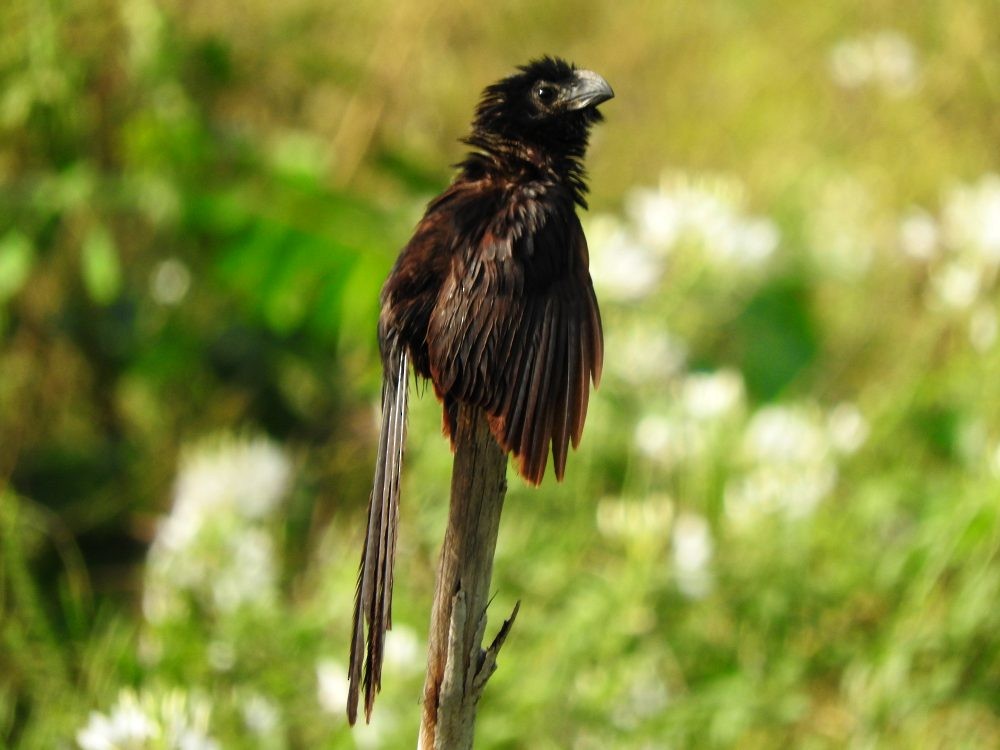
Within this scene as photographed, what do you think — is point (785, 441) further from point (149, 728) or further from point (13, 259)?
point (13, 259)

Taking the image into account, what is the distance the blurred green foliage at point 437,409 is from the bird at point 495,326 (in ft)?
2.59

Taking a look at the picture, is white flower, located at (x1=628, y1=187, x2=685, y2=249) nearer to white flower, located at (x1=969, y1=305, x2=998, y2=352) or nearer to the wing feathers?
white flower, located at (x1=969, y1=305, x2=998, y2=352)

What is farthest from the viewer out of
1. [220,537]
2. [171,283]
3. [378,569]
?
[171,283]

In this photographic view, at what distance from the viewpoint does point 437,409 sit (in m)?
2.99

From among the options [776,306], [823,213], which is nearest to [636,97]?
[823,213]

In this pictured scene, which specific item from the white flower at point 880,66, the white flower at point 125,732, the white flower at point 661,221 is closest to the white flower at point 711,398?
the white flower at point 661,221

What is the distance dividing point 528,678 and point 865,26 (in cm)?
421

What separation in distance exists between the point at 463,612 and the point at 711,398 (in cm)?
208

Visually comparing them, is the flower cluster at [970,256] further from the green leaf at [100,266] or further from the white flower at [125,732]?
the white flower at [125,732]

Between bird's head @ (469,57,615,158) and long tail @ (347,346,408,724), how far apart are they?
0.45m

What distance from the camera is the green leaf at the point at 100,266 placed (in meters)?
3.68

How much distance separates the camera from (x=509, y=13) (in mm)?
5230

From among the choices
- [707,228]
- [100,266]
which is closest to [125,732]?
[100,266]

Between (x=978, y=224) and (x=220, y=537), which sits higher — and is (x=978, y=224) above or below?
above
